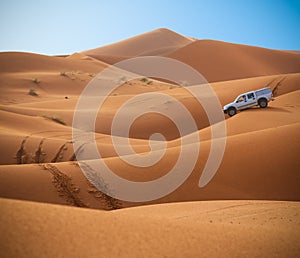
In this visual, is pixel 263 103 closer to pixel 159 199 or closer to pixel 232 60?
pixel 159 199

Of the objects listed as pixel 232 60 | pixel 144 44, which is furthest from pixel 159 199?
pixel 144 44

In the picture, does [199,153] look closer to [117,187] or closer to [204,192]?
[204,192]

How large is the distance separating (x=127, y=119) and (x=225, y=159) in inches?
418

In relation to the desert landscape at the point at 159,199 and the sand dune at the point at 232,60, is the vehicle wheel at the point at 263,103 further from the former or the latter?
the sand dune at the point at 232,60

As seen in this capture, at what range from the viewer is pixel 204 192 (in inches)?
331

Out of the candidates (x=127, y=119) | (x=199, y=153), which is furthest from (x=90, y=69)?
(x=199, y=153)

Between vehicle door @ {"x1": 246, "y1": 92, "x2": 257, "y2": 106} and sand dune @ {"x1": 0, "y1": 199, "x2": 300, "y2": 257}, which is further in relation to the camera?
vehicle door @ {"x1": 246, "y1": 92, "x2": 257, "y2": 106}

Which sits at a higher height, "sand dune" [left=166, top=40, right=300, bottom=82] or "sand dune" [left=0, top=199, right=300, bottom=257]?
"sand dune" [left=166, top=40, right=300, bottom=82]

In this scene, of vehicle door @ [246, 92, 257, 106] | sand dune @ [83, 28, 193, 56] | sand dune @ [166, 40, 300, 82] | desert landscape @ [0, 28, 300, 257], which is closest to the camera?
desert landscape @ [0, 28, 300, 257]

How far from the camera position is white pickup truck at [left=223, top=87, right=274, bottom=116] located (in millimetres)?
17391

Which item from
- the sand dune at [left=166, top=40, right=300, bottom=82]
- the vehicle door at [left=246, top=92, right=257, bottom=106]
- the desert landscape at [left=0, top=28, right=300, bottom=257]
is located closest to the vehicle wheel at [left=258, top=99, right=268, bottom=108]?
the vehicle door at [left=246, top=92, right=257, bottom=106]

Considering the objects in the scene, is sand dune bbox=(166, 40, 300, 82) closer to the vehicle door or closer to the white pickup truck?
the white pickup truck

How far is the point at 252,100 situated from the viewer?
17.7 m

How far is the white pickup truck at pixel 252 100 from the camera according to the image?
17.4 meters
